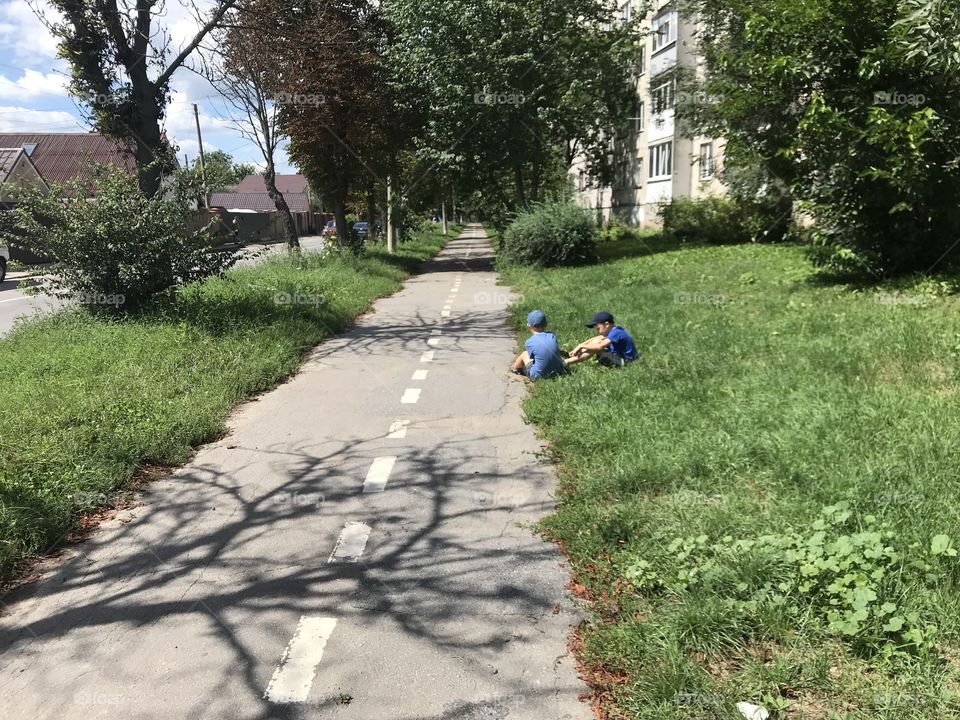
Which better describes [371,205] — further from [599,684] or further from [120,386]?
[599,684]

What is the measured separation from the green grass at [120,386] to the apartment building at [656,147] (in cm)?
1720

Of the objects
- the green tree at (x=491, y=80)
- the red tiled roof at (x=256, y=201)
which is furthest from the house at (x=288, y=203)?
the green tree at (x=491, y=80)

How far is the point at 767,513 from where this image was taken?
3836 mm

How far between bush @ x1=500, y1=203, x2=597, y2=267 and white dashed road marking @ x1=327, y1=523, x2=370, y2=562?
1744 centimetres

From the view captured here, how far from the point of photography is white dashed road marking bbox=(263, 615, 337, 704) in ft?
9.48

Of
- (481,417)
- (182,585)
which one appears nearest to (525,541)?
(182,585)

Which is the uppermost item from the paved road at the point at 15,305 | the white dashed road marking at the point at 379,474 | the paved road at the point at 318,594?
the paved road at the point at 15,305

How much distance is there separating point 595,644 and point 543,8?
23.6 metres


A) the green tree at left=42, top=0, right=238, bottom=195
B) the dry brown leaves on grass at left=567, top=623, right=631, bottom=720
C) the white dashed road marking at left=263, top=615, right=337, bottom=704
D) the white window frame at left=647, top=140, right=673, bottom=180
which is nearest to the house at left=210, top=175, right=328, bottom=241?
the white window frame at left=647, top=140, right=673, bottom=180

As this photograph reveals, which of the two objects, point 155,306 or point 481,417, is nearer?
point 481,417

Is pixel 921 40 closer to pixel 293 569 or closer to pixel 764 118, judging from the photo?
pixel 764 118

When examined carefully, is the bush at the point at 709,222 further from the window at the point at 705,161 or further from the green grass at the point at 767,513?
the green grass at the point at 767,513

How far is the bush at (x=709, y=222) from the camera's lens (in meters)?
22.5

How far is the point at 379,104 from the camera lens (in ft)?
73.5
